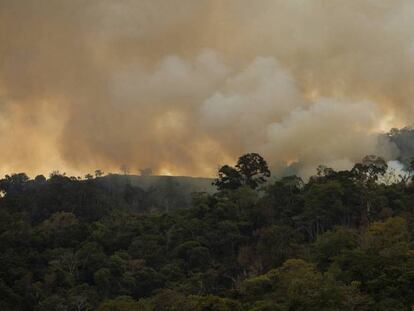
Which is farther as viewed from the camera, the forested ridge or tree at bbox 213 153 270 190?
tree at bbox 213 153 270 190

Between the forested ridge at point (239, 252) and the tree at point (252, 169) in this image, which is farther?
the tree at point (252, 169)

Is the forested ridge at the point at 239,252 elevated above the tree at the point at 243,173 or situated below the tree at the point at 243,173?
below

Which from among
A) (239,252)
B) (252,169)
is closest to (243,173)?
(252,169)

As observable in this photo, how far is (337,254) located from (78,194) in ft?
184

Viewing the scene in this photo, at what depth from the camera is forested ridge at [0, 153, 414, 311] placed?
5053 cm

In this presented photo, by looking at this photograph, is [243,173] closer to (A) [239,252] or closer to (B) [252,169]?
(B) [252,169]

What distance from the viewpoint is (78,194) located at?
4139 inches

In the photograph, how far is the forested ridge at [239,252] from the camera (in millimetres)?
50531

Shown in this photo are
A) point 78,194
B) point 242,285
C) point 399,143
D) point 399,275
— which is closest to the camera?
Answer: point 399,275

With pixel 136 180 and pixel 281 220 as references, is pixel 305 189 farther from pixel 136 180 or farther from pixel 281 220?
pixel 136 180

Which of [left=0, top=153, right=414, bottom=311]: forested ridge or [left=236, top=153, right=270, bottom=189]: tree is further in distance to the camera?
[left=236, top=153, right=270, bottom=189]: tree

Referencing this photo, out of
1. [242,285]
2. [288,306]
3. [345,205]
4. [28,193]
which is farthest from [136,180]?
[288,306]

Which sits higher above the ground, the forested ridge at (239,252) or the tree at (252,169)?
the tree at (252,169)

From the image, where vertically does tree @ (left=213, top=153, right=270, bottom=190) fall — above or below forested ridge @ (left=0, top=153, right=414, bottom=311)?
above
